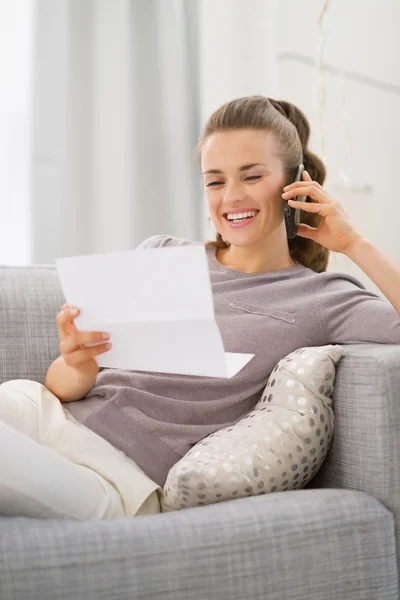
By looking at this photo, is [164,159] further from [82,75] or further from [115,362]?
[115,362]

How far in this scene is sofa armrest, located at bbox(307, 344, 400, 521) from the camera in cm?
112

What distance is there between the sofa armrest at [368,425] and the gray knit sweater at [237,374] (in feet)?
0.44

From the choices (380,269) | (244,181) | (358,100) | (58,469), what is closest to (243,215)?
(244,181)

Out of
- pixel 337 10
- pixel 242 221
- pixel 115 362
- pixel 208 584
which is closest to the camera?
pixel 208 584

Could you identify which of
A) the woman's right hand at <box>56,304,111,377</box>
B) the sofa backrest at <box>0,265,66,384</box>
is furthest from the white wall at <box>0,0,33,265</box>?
the woman's right hand at <box>56,304,111,377</box>

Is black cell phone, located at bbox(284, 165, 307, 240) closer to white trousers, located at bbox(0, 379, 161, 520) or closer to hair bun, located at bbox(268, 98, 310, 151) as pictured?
hair bun, located at bbox(268, 98, 310, 151)

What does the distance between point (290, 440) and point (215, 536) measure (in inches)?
10.2

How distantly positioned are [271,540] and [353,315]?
20.1 inches

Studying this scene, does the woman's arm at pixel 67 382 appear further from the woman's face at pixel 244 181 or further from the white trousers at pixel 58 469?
the woman's face at pixel 244 181

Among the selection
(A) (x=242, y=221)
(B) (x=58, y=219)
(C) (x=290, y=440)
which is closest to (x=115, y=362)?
(C) (x=290, y=440)

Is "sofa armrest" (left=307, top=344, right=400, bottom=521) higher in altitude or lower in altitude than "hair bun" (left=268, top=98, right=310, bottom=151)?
lower

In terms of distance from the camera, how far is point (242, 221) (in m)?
1.46

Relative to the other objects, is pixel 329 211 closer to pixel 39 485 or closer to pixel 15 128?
pixel 39 485

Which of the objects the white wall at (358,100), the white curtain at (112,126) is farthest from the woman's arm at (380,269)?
the white curtain at (112,126)
